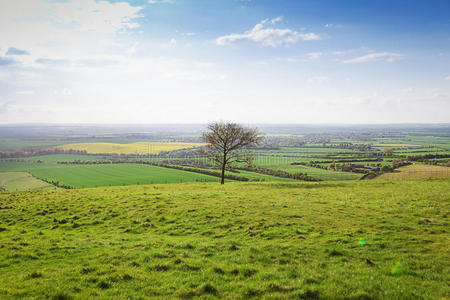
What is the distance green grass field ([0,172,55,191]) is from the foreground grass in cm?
5869

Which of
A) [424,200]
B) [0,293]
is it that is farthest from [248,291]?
[424,200]

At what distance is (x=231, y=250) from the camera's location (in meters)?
11.8

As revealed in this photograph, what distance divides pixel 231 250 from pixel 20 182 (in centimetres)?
9309

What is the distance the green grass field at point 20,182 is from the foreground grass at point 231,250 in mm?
58689

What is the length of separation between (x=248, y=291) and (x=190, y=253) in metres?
4.18

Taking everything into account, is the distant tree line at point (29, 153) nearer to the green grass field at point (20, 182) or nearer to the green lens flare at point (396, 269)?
the green grass field at point (20, 182)

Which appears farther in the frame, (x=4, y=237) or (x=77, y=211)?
(x=77, y=211)

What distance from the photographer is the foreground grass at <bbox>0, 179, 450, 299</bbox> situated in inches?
320

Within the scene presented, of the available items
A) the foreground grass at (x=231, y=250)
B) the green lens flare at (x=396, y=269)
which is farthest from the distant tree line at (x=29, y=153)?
the green lens flare at (x=396, y=269)

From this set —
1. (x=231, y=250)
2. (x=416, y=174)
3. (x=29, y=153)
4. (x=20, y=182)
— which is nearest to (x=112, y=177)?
(x=20, y=182)

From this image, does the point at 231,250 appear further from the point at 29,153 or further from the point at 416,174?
the point at 29,153

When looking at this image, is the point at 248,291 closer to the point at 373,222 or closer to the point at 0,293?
the point at 0,293

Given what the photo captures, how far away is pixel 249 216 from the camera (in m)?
17.7

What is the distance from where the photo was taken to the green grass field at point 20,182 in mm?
68688
